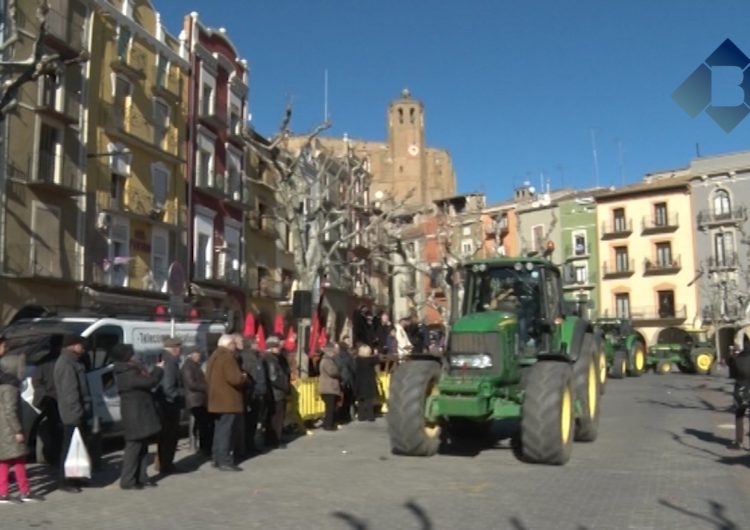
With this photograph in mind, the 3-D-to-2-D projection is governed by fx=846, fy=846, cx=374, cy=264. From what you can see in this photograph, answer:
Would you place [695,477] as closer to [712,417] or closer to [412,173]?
[712,417]

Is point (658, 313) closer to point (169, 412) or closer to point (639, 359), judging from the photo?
point (639, 359)

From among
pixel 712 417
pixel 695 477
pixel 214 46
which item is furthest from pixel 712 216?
pixel 695 477

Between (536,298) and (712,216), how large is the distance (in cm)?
4505

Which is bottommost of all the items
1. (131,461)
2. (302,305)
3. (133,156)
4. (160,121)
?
(131,461)

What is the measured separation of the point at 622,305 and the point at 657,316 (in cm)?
261

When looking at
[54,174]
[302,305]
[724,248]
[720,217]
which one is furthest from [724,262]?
[54,174]

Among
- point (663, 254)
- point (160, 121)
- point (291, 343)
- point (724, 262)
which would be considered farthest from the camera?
point (663, 254)

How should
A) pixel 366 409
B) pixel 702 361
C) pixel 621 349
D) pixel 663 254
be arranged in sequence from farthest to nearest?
pixel 663 254 → pixel 702 361 → pixel 621 349 → pixel 366 409

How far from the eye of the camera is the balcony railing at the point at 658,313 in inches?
2146

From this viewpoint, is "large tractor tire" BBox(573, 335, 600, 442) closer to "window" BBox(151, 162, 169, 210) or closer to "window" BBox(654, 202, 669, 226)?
"window" BBox(151, 162, 169, 210)

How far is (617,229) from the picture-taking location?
2283 inches

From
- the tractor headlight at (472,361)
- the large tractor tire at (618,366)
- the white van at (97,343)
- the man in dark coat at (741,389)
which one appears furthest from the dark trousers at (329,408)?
the large tractor tire at (618,366)

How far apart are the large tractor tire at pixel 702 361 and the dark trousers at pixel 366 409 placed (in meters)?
23.8

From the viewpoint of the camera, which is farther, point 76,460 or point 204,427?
point 204,427
